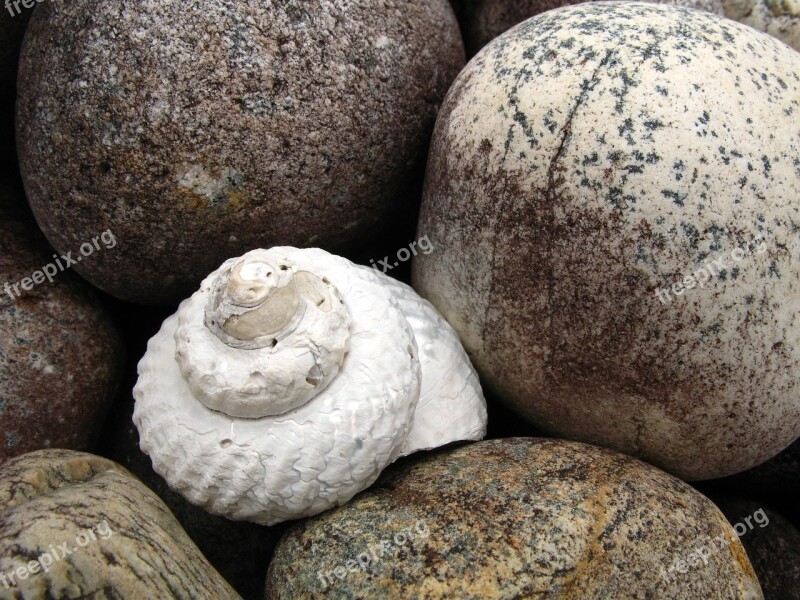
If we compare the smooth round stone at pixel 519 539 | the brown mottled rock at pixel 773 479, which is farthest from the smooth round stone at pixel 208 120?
the brown mottled rock at pixel 773 479

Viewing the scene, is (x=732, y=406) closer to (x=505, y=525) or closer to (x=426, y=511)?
(x=505, y=525)

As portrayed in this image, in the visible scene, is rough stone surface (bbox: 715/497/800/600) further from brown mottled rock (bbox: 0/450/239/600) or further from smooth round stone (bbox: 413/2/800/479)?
brown mottled rock (bbox: 0/450/239/600)

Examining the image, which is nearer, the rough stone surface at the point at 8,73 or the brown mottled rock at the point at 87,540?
the brown mottled rock at the point at 87,540

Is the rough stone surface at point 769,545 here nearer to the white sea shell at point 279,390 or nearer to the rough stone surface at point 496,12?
the white sea shell at point 279,390

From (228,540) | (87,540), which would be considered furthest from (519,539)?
(228,540)

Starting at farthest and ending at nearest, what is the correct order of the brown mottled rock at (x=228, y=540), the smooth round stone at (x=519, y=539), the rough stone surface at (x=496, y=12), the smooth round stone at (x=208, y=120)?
the rough stone surface at (x=496, y=12) → the brown mottled rock at (x=228, y=540) → the smooth round stone at (x=208, y=120) → the smooth round stone at (x=519, y=539)

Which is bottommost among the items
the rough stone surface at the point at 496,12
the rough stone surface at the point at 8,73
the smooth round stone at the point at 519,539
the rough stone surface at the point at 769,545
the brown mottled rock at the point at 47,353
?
the rough stone surface at the point at 769,545
